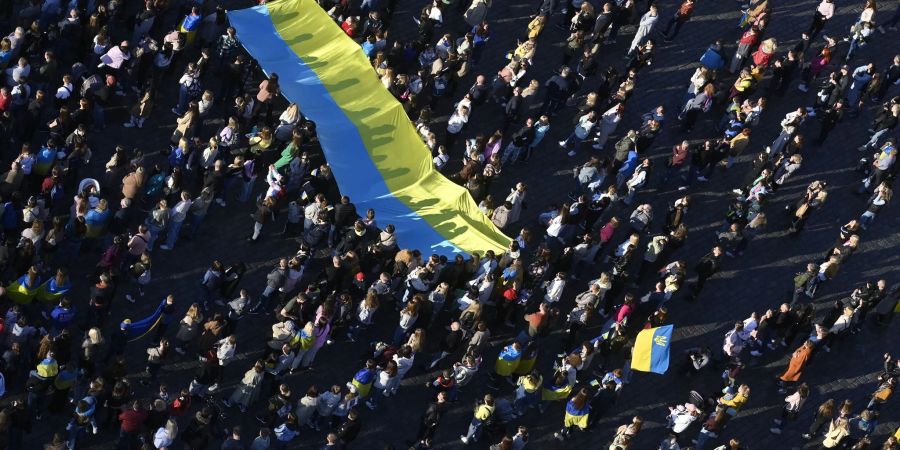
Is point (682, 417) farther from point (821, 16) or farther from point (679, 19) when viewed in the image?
point (821, 16)

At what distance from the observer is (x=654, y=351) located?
2998cm

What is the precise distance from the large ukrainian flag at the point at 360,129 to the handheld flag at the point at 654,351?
3632 mm

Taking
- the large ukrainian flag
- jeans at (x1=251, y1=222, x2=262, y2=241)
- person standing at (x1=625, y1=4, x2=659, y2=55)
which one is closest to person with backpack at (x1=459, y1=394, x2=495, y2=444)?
the large ukrainian flag

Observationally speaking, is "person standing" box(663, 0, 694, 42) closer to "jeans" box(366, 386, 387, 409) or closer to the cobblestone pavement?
the cobblestone pavement

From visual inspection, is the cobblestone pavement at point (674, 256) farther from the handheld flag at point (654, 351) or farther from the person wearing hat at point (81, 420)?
the handheld flag at point (654, 351)

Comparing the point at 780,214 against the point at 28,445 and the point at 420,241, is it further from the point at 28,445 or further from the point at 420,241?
the point at 28,445

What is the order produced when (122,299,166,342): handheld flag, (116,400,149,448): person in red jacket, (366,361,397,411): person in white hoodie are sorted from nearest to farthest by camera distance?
1. (116,400,149,448): person in red jacket
2. (122,299,166,342): handheld flag
3. (366,361,397,411): person in white hoodie

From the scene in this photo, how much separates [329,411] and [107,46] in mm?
9717

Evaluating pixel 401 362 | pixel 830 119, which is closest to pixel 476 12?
pixel 830 119

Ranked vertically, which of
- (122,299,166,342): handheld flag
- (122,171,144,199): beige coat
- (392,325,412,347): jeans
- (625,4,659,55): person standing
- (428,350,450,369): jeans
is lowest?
(428,350,450,369): jeans

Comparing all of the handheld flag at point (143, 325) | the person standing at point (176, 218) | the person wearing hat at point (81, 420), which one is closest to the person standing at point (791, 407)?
the handheld flag at point (143, 325)

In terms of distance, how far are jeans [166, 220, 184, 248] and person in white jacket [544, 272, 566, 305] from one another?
7294mm

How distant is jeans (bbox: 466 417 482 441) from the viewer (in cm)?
2869

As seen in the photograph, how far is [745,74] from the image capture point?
1433 inches
